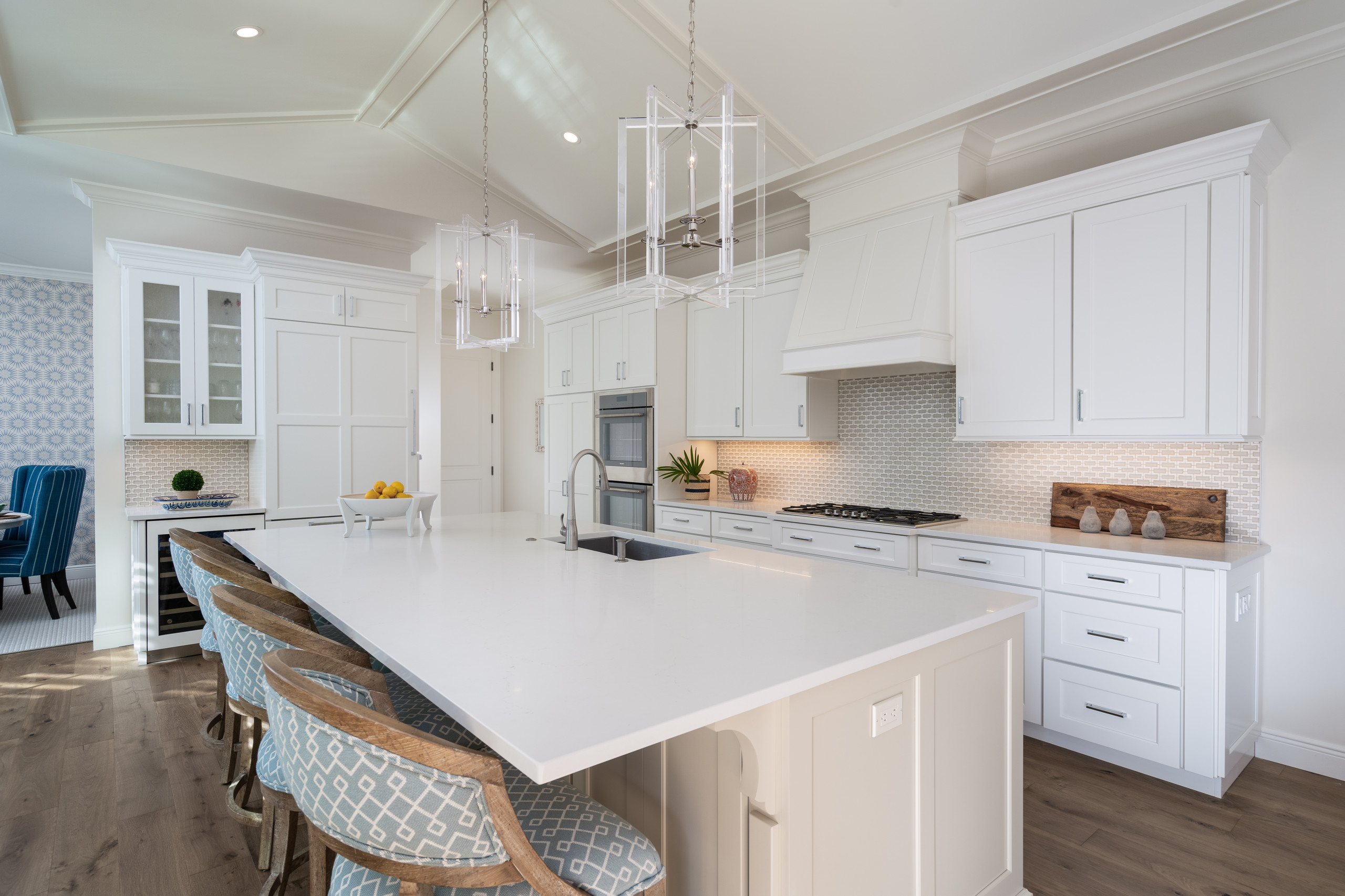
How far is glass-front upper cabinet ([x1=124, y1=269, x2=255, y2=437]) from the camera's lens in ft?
13.5

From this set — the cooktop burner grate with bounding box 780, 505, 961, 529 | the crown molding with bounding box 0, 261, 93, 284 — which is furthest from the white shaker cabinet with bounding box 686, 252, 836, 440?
the crown molding with bounding box 0, 261, 93, 284

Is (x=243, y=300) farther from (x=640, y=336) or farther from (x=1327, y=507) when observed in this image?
(x=1327, y=507)

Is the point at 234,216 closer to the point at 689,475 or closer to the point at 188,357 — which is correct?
the point at 188,357

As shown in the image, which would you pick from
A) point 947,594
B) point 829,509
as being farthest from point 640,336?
point 947,594

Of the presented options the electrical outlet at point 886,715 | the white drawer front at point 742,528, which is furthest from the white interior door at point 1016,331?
the electrical outlet at point 886,715

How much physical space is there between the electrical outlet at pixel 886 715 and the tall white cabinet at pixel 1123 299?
78.3 inches

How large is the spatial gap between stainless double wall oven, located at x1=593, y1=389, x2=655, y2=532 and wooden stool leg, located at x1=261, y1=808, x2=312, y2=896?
9.86 ft

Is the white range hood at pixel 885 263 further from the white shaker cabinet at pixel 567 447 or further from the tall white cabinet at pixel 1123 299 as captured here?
the white shaker cabinet at pixel 567 447

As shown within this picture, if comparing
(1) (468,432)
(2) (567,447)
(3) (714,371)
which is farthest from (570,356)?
(1) (468,432)

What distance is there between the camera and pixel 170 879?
6.61ft

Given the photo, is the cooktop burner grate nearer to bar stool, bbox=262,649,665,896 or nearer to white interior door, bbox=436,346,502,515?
bar stool, bbox=262,649,665,896

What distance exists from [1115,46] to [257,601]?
3.46 m

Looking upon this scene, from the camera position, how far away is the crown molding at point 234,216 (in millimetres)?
4191

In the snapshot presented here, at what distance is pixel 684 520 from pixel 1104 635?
253 centimetres
